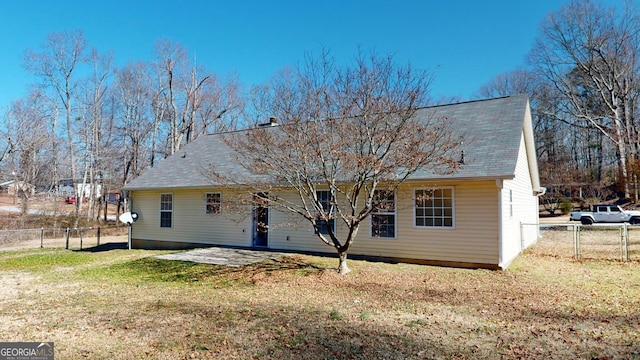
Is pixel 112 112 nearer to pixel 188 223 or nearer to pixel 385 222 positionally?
pixel 188 223

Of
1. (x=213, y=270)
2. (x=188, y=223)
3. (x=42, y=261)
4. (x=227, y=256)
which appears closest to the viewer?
(x=213, y=270)

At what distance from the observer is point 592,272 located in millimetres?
9047

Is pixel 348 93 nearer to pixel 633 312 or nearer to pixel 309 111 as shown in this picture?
pixel 309 111

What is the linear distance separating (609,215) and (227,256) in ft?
78.3

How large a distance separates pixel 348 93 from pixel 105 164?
87.2 ft

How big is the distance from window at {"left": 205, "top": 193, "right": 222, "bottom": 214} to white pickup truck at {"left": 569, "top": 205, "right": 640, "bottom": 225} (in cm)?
2226

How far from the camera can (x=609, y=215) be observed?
23062 millimetres

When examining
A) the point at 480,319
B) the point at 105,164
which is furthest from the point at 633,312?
the point at 105,164

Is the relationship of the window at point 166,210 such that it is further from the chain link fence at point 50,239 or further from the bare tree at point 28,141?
the bare tree at point 28,141

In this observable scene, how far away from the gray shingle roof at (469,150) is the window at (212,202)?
0.60 metres

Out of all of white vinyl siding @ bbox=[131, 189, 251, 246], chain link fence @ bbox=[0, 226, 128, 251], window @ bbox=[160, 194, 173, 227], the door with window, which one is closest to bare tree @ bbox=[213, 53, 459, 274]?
the door with window

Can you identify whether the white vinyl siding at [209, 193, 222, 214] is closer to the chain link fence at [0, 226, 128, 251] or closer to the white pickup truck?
the chain link fence at [0, 226, 128, 251]

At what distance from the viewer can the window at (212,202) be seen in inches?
521

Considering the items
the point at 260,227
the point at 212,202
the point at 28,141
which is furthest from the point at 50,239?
the point at 260,227
